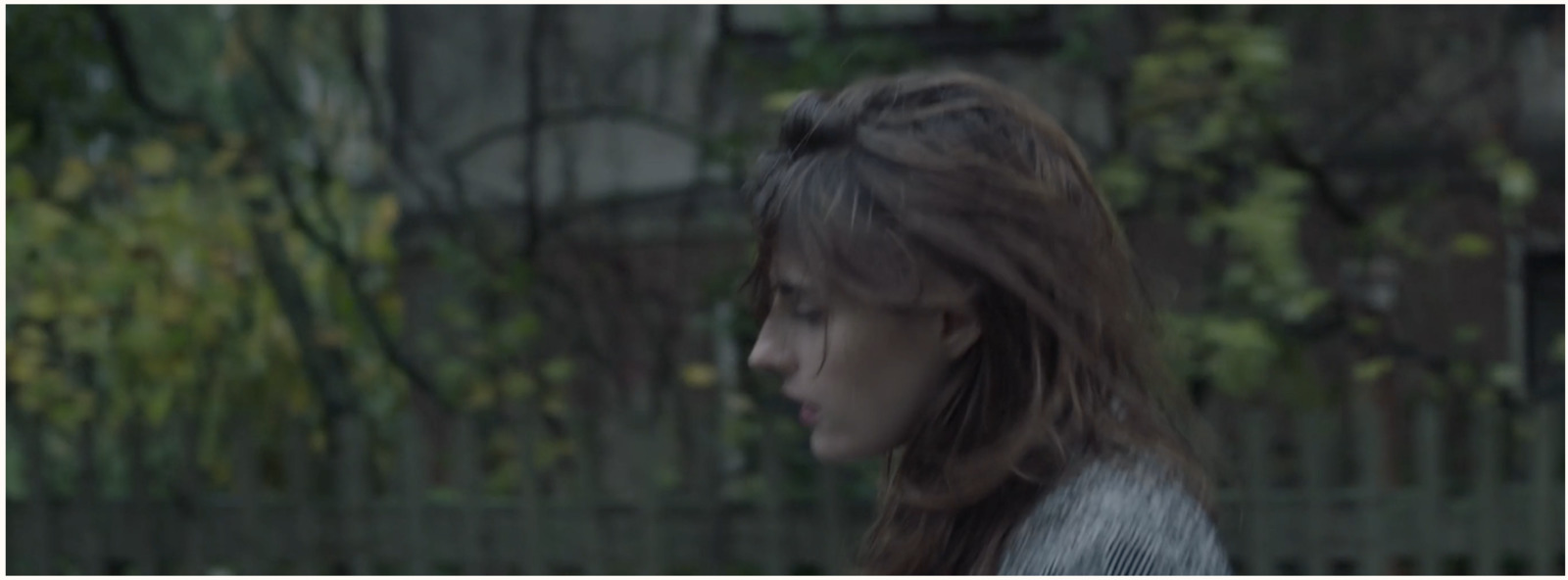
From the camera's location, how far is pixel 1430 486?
13.9 ft

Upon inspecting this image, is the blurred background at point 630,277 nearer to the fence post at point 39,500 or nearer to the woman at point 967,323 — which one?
the fence post at point 39,500

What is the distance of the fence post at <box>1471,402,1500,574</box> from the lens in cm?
422

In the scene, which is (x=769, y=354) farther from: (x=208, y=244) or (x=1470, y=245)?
(x=208, y=244)

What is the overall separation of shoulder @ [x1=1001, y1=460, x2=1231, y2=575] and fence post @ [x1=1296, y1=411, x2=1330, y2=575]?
10.3 ft

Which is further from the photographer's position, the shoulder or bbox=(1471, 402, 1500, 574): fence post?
bbox=(1471, 402, 1500, 574): fence post

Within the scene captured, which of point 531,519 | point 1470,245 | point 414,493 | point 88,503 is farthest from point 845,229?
point 88,503

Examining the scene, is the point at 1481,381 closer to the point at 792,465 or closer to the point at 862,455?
the point at 792,465

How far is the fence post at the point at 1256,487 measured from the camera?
13.8 ft

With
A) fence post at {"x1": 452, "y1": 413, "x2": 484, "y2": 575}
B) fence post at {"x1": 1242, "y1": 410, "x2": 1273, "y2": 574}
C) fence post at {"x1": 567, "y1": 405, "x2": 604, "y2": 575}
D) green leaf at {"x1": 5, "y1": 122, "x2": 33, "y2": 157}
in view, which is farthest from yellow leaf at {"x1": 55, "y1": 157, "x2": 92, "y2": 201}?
fence post at {"x1": 1242, "y1": 410, "x2": 1273, "y2": 574}

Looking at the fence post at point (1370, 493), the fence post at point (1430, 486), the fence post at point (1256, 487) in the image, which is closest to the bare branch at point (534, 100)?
the fence post at point (1256, 487)

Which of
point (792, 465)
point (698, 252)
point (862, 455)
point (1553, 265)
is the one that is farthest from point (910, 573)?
point (1553, 265)

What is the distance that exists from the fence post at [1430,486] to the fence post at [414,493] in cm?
276

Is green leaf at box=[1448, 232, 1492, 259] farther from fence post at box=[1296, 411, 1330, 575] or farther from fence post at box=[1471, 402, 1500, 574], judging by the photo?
fence post at box=[1296, 411, 1330, 575]

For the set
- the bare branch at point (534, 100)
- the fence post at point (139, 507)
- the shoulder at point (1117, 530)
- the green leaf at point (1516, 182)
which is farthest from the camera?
the bare branch at point (534, 100)
